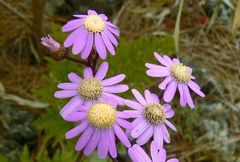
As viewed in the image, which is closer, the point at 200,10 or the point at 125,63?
the point at 125,63

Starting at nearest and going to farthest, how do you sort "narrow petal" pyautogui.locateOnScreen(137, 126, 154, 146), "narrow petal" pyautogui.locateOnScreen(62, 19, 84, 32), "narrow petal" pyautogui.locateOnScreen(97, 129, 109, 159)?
"narrow petal" pyautogui.locateOnScreen(97, 129, 109, 159) < "narrow petal" pyautogui.locateOnScreen(137, 126, 154, 146) < "narrow petal" pyautogui.locateOnScreen(62, 19, 84, 32)

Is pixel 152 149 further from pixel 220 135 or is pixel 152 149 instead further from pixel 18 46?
pixel 18 46

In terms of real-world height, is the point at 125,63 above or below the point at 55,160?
above

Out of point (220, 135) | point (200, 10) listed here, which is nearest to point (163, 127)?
point (220, 135)

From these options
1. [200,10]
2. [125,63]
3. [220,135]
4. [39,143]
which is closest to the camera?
[125,63]

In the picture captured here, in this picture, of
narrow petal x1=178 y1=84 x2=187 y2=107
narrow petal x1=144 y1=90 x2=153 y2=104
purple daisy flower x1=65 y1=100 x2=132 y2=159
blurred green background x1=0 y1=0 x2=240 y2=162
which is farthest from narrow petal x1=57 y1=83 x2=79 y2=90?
blurred green background x1=0 y1=0 x2=240 y2=162

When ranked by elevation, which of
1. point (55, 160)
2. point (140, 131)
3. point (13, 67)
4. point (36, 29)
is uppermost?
point (36, 29)

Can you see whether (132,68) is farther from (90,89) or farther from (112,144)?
(112,144)

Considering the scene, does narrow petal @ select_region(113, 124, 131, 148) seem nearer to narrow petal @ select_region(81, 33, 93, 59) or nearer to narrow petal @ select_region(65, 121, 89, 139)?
narrow petal @ select_region(65, 121, 89, 139)
